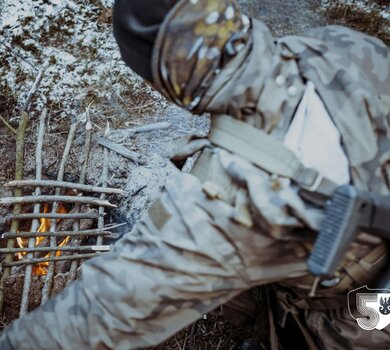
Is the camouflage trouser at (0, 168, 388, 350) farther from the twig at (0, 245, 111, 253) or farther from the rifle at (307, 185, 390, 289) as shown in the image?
the twig at (0, 245, 111, 253)

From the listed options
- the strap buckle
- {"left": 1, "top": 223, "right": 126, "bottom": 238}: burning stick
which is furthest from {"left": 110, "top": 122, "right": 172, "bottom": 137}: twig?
the strap buckle

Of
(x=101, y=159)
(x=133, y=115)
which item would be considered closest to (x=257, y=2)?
(x=133, y=115)

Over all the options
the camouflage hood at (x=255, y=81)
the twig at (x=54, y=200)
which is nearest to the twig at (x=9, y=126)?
the twig at (x=54, y=200)

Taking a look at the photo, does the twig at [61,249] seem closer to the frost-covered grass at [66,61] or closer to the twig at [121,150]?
the twig at [121,150]

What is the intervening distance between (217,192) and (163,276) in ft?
1.07

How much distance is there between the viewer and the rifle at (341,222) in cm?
167

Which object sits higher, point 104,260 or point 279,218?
point 279,218

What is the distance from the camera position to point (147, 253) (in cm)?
187

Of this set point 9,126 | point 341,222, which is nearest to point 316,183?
point 341,222

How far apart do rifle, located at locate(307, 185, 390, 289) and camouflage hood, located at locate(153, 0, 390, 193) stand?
12 cm

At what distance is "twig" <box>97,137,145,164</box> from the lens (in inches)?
151

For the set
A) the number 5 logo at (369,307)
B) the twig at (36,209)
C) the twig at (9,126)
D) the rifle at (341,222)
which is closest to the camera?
the rifle at (341,222)

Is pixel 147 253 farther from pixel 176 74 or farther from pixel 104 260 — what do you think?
pixel 176 74

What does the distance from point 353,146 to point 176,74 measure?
1.99 ft
